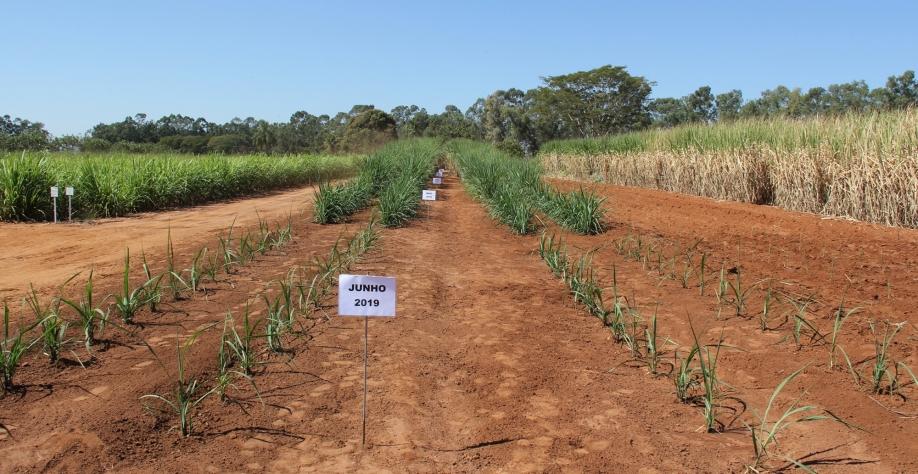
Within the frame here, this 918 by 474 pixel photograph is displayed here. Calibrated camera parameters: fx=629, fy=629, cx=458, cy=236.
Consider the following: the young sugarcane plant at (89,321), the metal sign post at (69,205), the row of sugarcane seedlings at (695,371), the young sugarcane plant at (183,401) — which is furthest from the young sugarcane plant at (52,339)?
the metal sign post at (69,205)

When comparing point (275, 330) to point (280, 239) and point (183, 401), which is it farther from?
point (280, 239)

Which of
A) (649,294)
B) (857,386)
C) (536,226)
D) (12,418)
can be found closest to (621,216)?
(536,226)

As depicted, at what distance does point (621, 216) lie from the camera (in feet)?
36.0

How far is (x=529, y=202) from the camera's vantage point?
36.1ft

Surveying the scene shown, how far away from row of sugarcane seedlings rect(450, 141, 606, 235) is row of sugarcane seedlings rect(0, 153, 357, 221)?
3.30m

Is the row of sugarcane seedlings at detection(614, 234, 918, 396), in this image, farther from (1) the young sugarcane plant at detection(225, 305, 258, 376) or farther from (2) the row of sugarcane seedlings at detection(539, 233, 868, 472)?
(1) the young sugarcane plant at detection(225, 305, 258, 376)

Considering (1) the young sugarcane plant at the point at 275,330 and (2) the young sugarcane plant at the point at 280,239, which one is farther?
(2) the young sugarcane plant at the point at 280,239

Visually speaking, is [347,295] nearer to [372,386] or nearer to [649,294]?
[372,386]

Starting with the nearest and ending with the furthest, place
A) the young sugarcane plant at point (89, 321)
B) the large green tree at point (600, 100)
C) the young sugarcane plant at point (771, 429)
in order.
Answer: the young sugarcane plant at point (771, 429) → the young sugarcane plant at point (89, 321) → the large green tree at point (600, 100)

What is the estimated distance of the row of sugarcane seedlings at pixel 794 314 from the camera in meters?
3.41

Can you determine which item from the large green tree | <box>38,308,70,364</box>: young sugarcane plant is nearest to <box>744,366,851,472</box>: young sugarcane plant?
<box>38,308,70,364</box>: young sugarcane plant

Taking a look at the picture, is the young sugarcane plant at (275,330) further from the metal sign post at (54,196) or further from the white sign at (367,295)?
the metal sign post at (54,196)

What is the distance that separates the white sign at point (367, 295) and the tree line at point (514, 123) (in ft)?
100

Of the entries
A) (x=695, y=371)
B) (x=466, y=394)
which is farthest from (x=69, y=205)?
(x=695, y=371)
